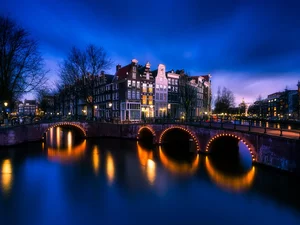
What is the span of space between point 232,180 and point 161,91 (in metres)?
38.6

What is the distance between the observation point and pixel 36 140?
1221 inches

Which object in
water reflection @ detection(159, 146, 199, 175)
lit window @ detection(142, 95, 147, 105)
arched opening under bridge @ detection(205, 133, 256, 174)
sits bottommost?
water reflection @ detection(159, 146, 199, 175)

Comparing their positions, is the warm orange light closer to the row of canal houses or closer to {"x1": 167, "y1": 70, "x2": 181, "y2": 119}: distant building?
the row of canal houses

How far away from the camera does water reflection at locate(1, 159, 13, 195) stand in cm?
1398

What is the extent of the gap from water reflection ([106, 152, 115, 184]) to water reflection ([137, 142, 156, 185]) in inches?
117

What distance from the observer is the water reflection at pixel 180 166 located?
1877 centimetres

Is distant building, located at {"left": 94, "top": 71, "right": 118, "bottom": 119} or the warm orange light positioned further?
distant building, located at {"left": 94, "top": 71, "right": 118, "bottom": 119}

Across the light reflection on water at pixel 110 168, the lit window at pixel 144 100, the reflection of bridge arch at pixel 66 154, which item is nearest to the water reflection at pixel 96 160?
the light reflection on water at pixel 110 168

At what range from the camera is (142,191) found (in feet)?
46.1

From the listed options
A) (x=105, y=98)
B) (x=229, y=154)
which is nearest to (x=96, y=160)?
(x=229, y=154)

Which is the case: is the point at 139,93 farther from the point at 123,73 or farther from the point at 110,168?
the point at 110,168

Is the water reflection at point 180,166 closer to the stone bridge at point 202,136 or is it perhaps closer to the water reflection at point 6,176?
the stone bridge at point 202,136

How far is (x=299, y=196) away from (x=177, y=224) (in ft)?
29.2

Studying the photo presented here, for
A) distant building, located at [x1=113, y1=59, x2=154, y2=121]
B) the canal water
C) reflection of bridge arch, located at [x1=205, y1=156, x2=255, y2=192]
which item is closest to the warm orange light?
the canal water
